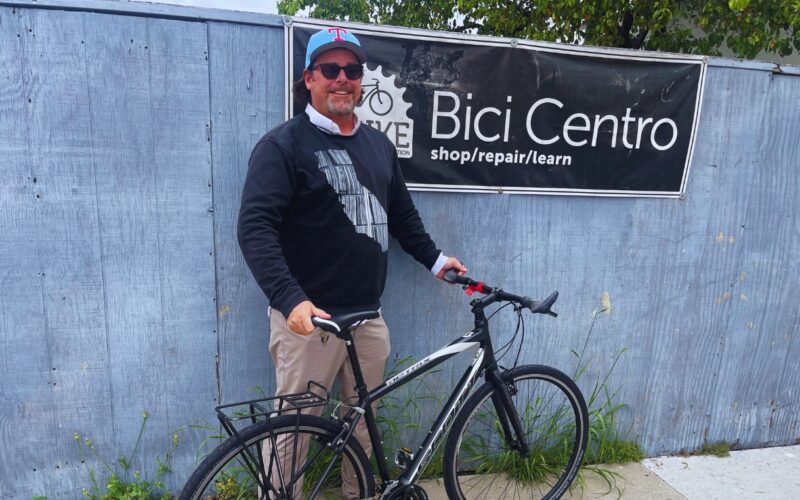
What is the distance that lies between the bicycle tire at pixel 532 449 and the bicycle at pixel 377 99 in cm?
151

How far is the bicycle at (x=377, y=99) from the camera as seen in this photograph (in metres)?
2.43

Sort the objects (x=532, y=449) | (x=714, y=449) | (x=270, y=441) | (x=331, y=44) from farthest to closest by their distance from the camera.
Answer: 1. (x=714, y=449)
2. (x=532, y=449)
3. (x=331, y=44)
4. (x=270, y=441)

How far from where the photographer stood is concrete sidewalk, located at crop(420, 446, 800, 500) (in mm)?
2793

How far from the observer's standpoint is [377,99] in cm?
245

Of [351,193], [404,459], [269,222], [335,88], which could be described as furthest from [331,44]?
[404,459]

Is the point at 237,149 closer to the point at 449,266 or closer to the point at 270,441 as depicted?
the point at 449,266

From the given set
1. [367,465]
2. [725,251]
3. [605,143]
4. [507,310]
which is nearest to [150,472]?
[367,465]

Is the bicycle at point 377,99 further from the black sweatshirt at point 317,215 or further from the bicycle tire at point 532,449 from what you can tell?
the bicycle tire at point 532,449

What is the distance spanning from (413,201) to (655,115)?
139 centimetres

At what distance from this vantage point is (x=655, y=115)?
9.17 feet

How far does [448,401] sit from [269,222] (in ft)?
3.63

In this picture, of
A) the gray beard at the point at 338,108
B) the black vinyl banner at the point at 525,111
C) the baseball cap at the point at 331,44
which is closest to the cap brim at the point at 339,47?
the baseball cap at the point at 331,44

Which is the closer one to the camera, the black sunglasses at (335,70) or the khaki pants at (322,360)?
the black sunglasses at (335,70)

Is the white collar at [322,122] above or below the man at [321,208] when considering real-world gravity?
above
